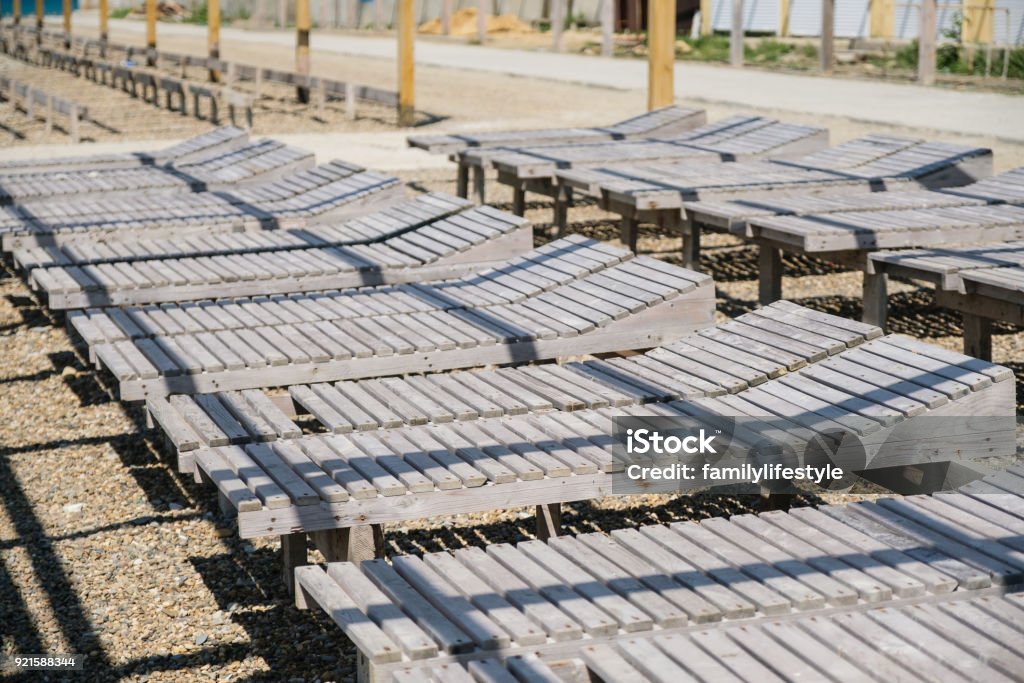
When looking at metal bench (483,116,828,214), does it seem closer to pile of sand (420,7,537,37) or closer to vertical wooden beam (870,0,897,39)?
vertical wooden beam (870,0,897,39)

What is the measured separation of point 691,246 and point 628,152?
2.48 meters

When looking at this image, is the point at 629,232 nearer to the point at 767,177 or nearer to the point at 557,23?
the point at 767,177

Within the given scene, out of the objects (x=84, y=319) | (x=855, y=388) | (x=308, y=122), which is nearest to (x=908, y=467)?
(x=855, y=388)

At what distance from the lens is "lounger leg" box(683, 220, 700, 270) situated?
8.59m

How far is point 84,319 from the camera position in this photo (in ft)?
21.4

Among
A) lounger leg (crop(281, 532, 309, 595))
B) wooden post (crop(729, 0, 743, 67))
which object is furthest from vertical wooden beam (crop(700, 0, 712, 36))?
lounger leg (crop(281, 532, 309, 595))

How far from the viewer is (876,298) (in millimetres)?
7031

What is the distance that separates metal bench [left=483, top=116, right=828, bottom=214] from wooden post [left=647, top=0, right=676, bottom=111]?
8.28ft

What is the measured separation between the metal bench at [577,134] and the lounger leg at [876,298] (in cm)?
481

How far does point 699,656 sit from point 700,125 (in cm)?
969

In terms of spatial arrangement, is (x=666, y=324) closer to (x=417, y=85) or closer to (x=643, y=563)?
(x=643, y=563)

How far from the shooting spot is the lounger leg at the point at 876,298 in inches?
276

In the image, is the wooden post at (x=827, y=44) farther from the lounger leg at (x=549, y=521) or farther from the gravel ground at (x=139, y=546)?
the lounger leg at (x=549, y=521)

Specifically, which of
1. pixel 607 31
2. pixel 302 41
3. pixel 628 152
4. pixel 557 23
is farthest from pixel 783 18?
pixel 628 152
